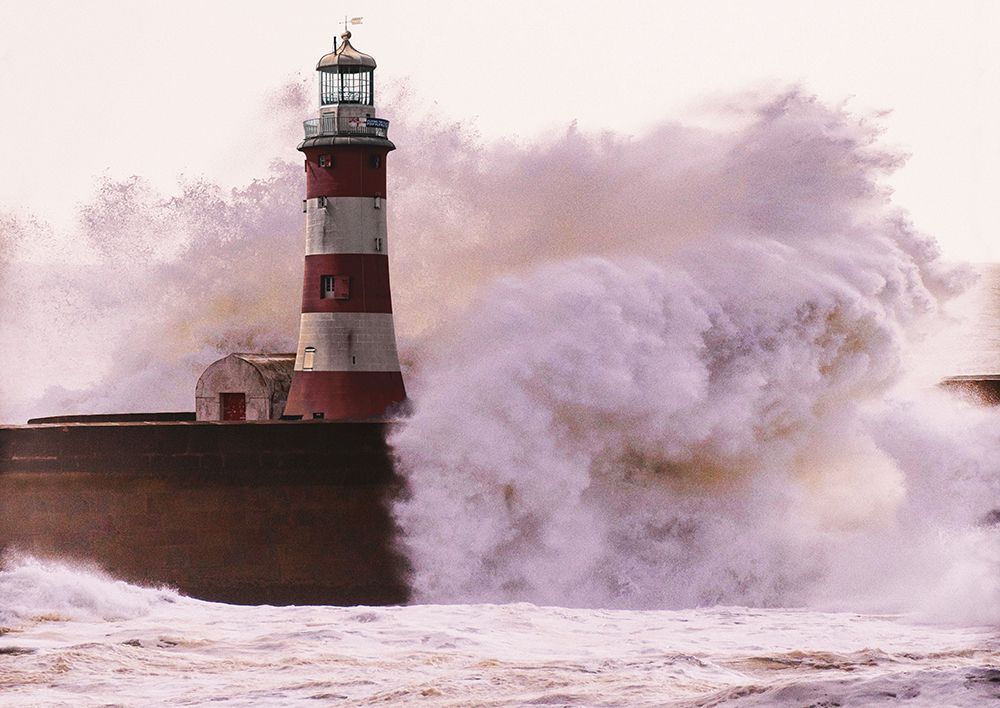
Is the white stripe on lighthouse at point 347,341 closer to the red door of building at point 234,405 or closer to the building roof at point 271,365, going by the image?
the building roof at point 271,365

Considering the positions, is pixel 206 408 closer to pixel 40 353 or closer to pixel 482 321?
pixel 482 321

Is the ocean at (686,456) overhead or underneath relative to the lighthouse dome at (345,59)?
underneath

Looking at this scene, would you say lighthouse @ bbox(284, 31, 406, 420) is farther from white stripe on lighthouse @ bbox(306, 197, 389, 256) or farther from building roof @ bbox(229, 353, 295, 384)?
building roof @ bbox(229, 353, 295, 384)

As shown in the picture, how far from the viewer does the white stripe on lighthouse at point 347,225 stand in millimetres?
24484

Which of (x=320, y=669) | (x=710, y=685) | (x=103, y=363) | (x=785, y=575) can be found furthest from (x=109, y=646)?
(x=103, y=363)

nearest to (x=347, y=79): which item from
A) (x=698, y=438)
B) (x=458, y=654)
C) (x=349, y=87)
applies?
(x=349, y=87)

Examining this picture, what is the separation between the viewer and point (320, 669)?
18.2 m

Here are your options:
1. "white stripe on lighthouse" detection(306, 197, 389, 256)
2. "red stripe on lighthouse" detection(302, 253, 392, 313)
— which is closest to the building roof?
"red stripe on lighthouse" detection(302, 253, 392, 313)

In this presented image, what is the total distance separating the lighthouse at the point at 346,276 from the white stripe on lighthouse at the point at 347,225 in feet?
0.03

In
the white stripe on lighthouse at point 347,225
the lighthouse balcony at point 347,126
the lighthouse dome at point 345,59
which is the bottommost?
the white stripe on lighthouse at point 347,225

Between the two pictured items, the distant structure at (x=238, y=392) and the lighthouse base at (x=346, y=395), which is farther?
the distant structure at (x=238, y=392)

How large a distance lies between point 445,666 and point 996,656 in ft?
13.4

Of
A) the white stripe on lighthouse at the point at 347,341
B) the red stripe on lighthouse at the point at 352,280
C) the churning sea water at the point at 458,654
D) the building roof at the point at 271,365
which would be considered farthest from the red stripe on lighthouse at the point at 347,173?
the churning sea water at the point at 458,654

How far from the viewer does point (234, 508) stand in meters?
22.5
